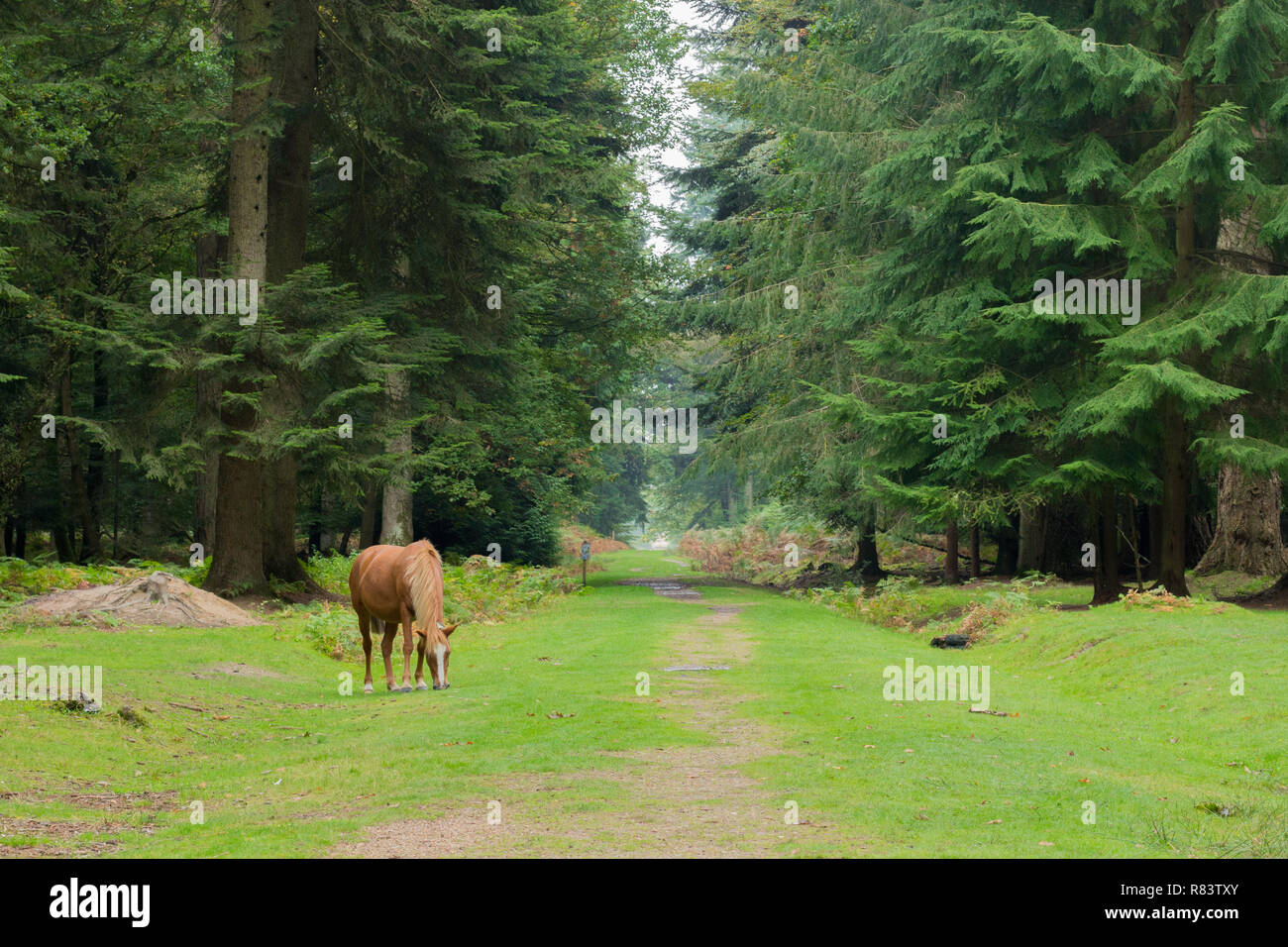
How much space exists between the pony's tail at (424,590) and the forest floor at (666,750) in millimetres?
918

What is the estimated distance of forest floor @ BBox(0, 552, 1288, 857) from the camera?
7.75 m

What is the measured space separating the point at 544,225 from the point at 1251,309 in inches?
603

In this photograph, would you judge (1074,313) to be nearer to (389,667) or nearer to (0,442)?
(389,667)

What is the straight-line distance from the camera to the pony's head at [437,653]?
1465 cm

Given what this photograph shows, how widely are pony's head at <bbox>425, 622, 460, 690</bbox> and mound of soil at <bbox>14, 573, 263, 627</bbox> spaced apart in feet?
18.4

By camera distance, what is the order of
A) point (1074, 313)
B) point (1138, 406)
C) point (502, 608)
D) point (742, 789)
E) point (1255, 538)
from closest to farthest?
point (742, 789)
point (1138, 406)
point (1074, 313)
point (1255, 538)
point (502, 608)

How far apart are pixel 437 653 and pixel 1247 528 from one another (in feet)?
62.7

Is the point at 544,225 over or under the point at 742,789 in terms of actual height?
over

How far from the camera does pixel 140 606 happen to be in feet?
60.0

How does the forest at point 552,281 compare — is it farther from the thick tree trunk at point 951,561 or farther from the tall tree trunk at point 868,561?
the tall tree trunk at point 868,561

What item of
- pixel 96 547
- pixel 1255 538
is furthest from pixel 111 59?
pixel 1255 538

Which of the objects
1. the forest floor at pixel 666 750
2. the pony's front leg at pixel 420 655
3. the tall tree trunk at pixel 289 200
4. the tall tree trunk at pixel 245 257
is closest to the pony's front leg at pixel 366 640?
the forest floor at pixel 666 750

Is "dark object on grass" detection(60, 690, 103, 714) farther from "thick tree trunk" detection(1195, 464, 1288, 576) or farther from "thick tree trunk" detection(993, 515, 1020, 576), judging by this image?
"thick tree trunk" detection(993, 515, 1020, 576)
